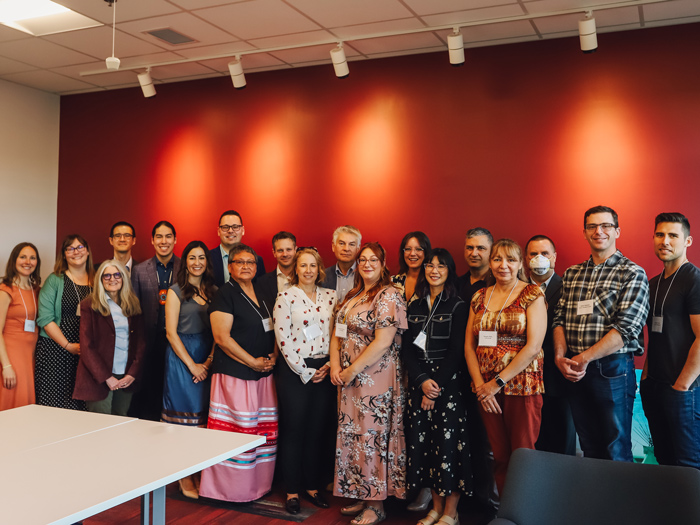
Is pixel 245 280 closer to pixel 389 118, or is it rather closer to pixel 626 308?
pixel 389 118

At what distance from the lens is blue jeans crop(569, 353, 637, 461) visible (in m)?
3.29

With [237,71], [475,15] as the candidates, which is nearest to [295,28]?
[237,71]

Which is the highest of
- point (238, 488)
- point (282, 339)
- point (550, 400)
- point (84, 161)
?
point (84, 161)

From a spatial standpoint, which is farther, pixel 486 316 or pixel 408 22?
pixel 408 22

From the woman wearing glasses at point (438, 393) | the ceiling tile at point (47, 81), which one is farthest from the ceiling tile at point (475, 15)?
the ceiling tile at point (47, 81)

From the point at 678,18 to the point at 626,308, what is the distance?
7.57ft

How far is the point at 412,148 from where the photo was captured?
16.7 feet

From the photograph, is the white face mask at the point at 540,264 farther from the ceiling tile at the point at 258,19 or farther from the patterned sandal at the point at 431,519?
the ceiling tile at the point at 258,19

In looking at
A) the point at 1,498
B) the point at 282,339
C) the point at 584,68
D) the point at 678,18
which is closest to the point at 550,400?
the point at 282,339

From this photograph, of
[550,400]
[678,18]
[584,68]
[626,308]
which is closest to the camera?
[626,308]

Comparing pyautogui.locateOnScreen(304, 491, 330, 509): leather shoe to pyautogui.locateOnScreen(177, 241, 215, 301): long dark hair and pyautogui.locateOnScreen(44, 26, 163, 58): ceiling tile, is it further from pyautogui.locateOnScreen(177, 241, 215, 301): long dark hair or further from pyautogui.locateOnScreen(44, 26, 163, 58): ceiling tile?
pyautogui.locateOnScreen(44, 26, 163, 58): ceiling tile

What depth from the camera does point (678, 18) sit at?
4.23 metres

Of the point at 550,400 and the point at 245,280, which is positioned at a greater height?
the point at 245,280

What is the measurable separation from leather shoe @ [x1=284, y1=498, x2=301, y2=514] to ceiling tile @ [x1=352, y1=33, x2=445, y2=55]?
11.0 ft
